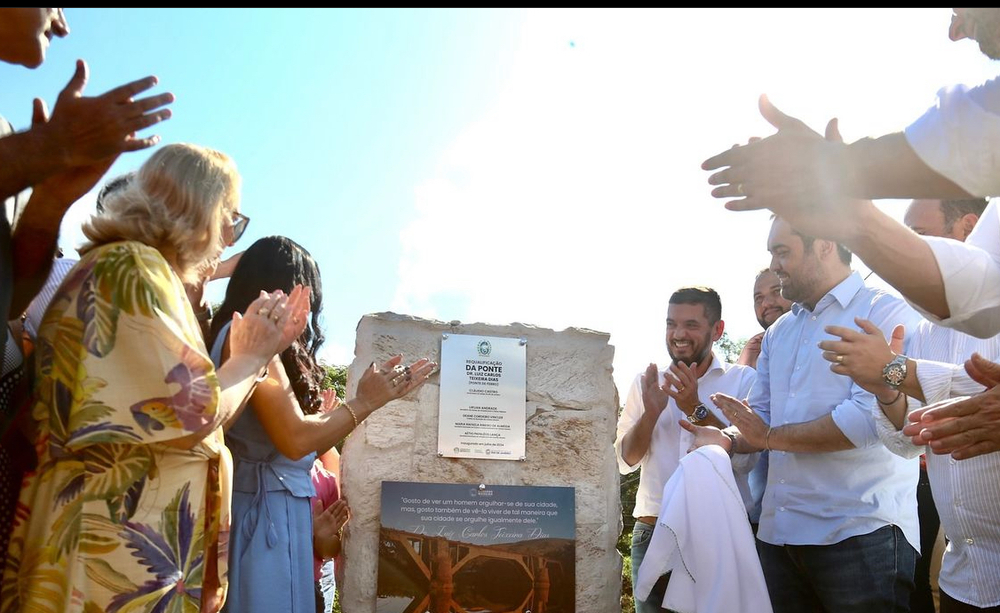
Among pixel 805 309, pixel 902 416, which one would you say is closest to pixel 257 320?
pixel 902 416

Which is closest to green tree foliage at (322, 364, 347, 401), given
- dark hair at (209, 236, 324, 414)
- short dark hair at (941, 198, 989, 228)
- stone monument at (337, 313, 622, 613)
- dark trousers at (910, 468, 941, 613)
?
stone monument at (337, 313, 622, 613)

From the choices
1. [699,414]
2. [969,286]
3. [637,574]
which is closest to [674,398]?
[699,414]

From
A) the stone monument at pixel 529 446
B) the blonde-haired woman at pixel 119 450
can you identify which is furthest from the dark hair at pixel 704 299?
the blonde-haired woman at pixel 119 450

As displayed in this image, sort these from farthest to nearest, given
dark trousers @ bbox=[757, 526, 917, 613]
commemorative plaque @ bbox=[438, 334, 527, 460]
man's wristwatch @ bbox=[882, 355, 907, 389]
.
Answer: commemorative plaque @ bbox=[438, 334, 527, 460]
dark trousers @ bbox=[757, 526, 917, 613]
man's wristwatch @ bbox=[882, 355, 907, 389]

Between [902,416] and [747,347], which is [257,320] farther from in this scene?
[747,347]

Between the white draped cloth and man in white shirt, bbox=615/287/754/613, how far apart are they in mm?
707

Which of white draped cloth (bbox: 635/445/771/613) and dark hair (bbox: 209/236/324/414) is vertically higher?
dark hair (bbox: 209/236/324/414)

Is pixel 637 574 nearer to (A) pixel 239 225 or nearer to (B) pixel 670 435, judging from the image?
(B) pixel 670 435

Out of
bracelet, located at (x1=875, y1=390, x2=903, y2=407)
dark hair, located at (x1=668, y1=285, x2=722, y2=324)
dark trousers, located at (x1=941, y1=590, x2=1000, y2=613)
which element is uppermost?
dark hair, located at (x1=668, y1=285, x2=722, y2=324)

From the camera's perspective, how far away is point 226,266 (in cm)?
316

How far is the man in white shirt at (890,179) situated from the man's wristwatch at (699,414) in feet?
6.94

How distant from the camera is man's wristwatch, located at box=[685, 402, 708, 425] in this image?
3.59m

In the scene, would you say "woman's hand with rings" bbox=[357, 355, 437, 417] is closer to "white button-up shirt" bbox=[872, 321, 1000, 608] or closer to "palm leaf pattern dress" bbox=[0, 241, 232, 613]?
"palm leaf pattern dress" bbox=[0, 241, 232, 613]

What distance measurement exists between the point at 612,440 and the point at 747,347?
1.30 meters
